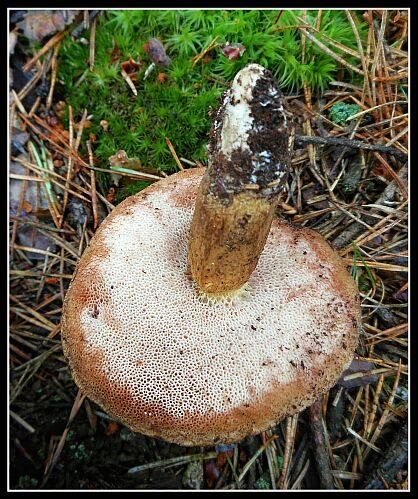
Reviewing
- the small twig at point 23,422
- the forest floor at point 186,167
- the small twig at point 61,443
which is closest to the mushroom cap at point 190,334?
the forest floor at point 186,167

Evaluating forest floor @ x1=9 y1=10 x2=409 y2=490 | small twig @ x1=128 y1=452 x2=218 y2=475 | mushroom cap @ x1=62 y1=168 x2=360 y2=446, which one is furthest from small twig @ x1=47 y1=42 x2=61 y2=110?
small twig @ x1=128 y1=452 x2=218 y2=475

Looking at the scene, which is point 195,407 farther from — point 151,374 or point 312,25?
point 312,25

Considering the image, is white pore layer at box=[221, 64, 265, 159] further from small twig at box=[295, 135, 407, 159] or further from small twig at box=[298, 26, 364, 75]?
small twig at box=[298, 26, 364, 75]

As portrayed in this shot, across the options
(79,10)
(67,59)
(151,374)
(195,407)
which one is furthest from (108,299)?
(79,10)

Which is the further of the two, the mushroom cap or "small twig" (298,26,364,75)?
"small twig" (298,26,364,75)

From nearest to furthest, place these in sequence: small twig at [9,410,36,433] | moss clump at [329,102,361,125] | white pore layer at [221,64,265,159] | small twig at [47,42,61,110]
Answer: white pore layer at [221,64,265,159]
small twig at [9,410,36,433]
moss clump at [329,102,361,125]
small twig at [47,42,61,110]

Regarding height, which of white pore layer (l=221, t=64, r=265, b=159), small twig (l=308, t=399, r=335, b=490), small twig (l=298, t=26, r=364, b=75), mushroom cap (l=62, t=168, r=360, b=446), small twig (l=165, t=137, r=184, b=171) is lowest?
small twig (l=308, t=399, r=335, b=490)

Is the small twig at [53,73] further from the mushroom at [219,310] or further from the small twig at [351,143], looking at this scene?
the small twig at [351,143]
